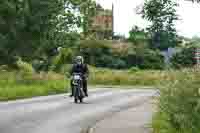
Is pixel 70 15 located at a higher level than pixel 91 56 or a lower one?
higher

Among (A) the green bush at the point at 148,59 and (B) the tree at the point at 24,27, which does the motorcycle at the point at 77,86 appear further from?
(A) the green bush at the point at 148,59

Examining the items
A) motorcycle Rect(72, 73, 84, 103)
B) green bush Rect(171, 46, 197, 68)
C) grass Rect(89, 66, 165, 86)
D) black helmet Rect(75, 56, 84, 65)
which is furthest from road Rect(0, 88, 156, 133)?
grass Rect(89, 66, 165, 86)

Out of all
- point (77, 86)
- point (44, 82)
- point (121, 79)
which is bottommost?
point (121, 79)

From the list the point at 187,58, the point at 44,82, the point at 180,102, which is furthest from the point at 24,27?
the point at 180,102

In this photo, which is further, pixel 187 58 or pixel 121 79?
pixel 121 79

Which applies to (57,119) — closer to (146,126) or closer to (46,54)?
(146,126)

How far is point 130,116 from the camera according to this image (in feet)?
62.4

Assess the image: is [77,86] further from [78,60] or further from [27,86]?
[27,86]

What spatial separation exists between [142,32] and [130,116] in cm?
7479

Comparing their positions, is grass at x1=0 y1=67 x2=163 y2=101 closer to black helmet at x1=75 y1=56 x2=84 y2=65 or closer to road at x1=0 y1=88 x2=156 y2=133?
road at x1=0 y1=88 x2=156 y2=133

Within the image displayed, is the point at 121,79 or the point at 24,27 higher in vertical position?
the point at 24,27

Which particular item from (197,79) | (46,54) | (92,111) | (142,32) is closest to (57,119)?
(92,111)

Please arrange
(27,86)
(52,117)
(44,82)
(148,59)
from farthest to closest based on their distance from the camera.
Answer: (148,59) < (44,82) < (27,86) < (52,117)

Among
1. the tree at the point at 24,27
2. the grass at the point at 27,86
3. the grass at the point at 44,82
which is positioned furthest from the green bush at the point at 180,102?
the tree at the point at 24,27
